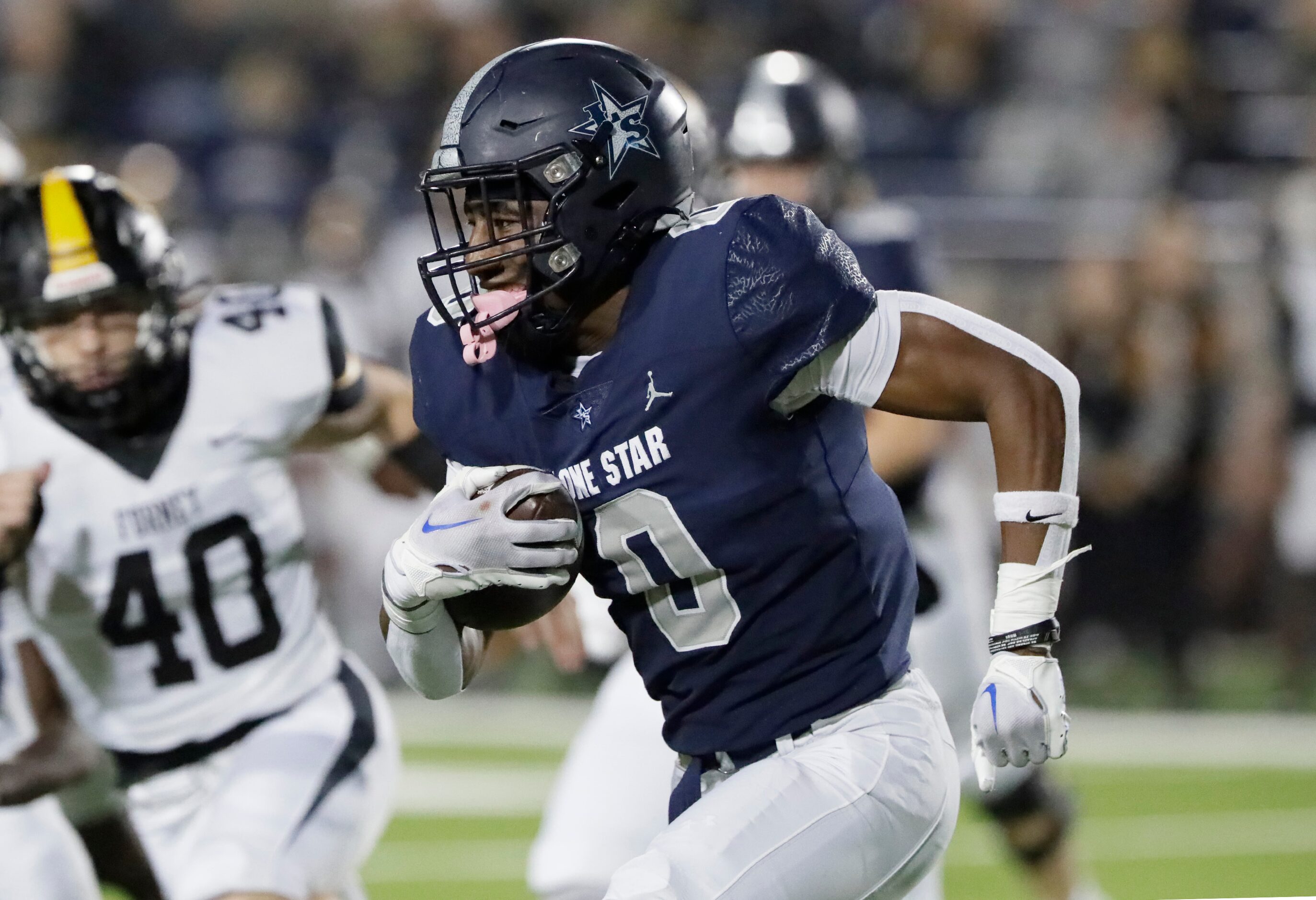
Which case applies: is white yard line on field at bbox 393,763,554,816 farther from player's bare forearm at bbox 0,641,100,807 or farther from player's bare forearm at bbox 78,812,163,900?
player's bare forearm at bbox 0,641,100,807

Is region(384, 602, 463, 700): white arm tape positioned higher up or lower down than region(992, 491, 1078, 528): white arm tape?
lower down

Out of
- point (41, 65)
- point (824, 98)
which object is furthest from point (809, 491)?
point (41, 65)

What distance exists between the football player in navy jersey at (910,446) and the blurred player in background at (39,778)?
166 centimetres

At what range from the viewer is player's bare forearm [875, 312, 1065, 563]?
242 centimetres

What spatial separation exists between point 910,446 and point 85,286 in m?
1.68

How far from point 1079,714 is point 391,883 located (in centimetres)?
340

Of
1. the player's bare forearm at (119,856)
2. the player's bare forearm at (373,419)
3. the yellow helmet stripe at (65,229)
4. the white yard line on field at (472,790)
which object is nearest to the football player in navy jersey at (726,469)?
the player's bare forearm at (373,419)

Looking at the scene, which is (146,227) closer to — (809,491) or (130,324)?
(130,324)

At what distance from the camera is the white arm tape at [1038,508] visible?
2.43 metres

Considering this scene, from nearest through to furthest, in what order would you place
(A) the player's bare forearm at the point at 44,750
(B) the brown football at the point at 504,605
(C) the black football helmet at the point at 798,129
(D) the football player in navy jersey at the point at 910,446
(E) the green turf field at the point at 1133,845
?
(B) the brown football at the point at 504,605, (A) the player's bare forearm at the point at 44,750, (D) the football player in navy jersey at the point at 910,446, (C) the black football helmet at the point at 798,129, (E) the green turf field at the point at 1133,845

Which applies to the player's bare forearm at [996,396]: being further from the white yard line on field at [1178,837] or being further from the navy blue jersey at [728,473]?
the white yard line on field at [1178,837]

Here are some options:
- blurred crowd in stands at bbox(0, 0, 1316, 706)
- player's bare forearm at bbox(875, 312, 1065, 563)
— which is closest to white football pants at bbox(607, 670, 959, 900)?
player's bare forearm at bbox(875, 312, 1065, 563)

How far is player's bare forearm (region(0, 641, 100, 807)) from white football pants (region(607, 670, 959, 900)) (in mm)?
1339

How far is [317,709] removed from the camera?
343 centimetres
